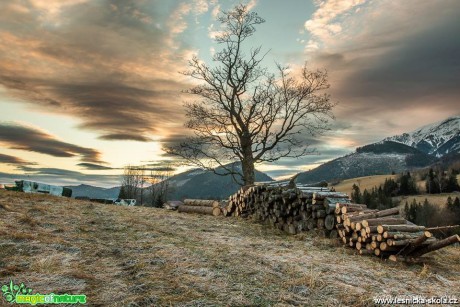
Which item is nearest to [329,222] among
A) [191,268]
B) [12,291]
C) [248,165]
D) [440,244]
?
[440,244]

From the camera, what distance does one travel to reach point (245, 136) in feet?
83.8

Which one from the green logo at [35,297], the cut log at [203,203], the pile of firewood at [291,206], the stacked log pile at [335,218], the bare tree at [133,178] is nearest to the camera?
the green logo at [35,297]

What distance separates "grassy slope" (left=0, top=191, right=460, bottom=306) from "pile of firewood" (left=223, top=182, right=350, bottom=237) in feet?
4.07

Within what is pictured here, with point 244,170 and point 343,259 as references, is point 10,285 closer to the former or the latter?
point 343,259

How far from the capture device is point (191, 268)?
7.05 meters

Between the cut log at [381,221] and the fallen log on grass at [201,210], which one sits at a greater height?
the cut log at [381,221]

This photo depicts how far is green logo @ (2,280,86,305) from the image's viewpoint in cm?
512

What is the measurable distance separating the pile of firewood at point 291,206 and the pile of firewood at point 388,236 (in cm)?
116

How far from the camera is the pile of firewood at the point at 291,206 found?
41.9 ft

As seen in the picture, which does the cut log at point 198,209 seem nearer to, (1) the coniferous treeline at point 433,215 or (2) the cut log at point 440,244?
(2) the cut log at point 440,244

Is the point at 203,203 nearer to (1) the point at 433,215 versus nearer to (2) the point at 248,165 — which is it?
(2) the point at 248,165

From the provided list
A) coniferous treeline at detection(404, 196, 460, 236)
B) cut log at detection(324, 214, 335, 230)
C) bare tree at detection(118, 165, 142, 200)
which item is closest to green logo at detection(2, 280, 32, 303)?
cut log at detection(324, 214, 335, 230)

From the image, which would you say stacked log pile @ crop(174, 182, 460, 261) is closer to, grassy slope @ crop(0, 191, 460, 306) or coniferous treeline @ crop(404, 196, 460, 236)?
grassy slope @ crop(0, 191, 460, 306)

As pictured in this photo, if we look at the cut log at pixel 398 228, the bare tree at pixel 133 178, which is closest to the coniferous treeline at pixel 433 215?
the bare tree at pixel 133 178
